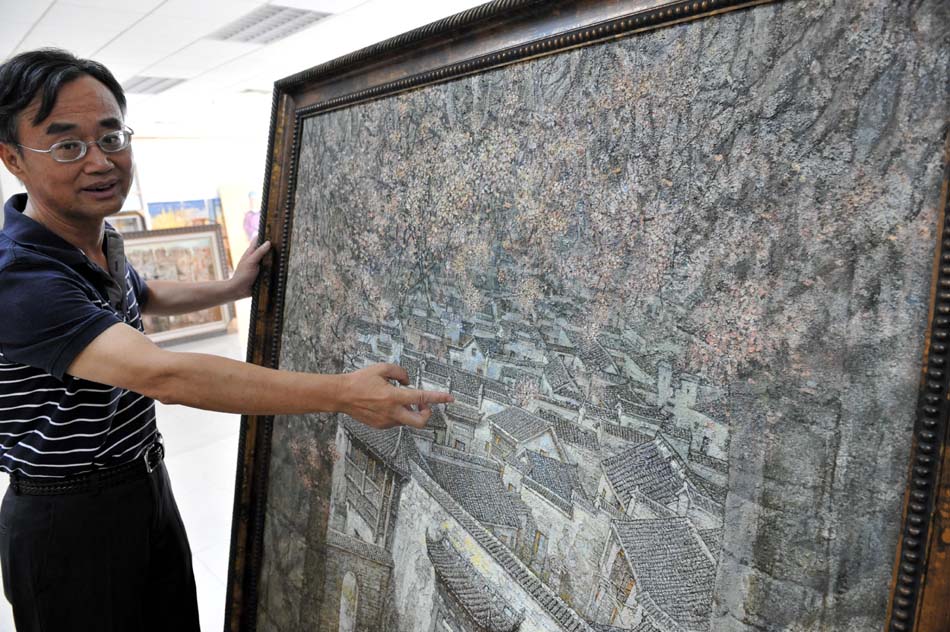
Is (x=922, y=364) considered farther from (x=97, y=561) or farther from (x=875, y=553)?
(x=97, y=561)

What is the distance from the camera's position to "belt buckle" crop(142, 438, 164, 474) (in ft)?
5.15

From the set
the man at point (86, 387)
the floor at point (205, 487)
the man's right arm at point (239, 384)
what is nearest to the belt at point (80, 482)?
the man at point (86, 387)

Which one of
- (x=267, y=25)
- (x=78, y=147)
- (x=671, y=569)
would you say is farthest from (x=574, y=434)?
(x=267, y=25)

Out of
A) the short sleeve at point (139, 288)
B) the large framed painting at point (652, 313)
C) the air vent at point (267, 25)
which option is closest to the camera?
the large framed painting at point (652, 313)

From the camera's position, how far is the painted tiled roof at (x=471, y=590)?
0.98m

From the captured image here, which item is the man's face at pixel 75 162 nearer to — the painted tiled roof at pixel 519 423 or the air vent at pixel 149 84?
the painted tiled roof at pixel 519 423

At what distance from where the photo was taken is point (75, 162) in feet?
4.37

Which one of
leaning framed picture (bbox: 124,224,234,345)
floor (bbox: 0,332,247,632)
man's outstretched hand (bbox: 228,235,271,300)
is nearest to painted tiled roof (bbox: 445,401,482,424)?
man's outstretched hand (bbox: 228,235,271,300)

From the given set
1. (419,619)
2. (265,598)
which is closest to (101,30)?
(265,598)

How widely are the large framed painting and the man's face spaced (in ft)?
1.83

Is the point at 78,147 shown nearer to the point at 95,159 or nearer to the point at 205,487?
the point at 95,159

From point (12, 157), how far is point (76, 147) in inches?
6.6

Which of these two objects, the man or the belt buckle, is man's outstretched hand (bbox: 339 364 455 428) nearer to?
the man

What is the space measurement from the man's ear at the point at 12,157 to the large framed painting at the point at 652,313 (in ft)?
2.39
